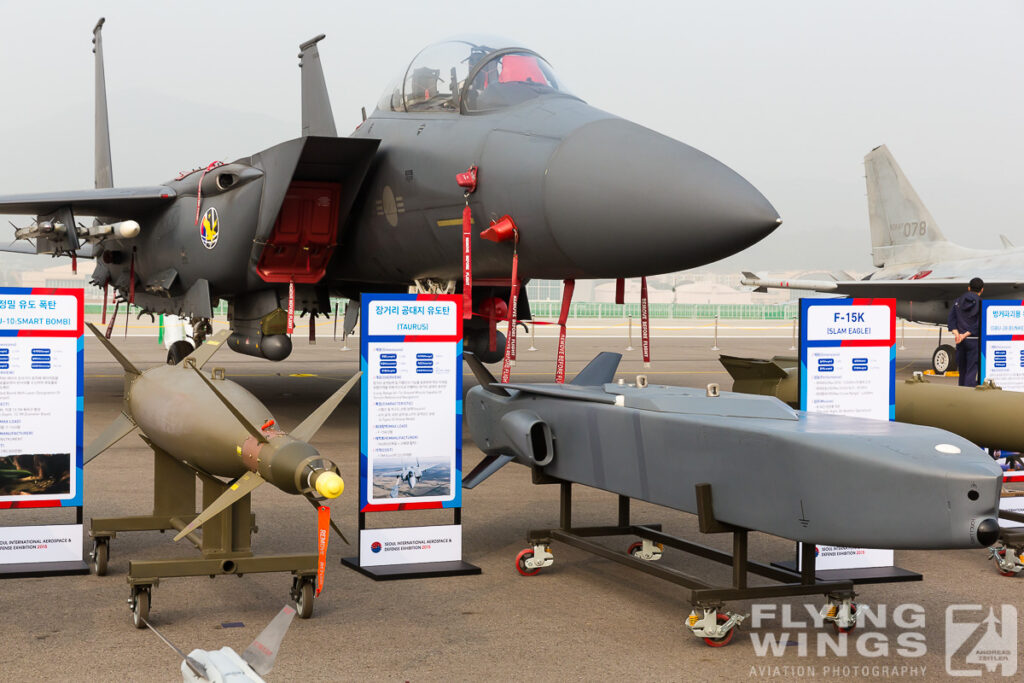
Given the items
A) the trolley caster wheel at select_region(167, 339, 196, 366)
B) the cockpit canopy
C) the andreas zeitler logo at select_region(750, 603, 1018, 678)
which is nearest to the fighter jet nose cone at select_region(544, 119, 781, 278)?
the cockpit canopy

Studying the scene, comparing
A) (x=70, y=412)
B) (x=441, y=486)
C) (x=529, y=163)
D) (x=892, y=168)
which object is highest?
(x=892, y=168)

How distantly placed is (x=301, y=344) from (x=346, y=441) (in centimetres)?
2007

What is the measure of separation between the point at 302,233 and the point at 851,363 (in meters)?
6.37

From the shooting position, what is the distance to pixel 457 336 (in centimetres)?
634

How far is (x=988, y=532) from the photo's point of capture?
4152 mm

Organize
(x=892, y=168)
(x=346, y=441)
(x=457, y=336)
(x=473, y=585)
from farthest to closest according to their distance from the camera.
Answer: (x=892, y=168), (x=346, y=441), (x=457, y=336), (x=473, y=585)

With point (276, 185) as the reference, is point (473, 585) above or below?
below

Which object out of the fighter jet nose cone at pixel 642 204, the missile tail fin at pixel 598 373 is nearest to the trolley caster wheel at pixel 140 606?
the missile tail fin at pixel 598 373

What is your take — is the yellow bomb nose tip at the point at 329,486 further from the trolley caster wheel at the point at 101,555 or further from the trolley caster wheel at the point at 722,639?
the trolley caster wheel at the point at 101,555

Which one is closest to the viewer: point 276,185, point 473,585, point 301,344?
point 473,585

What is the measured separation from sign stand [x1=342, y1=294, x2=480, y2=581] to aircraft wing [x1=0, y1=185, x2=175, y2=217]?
7.31 meters

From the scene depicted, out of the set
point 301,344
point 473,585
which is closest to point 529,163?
point 473,585

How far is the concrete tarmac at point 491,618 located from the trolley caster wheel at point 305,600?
0.19ft

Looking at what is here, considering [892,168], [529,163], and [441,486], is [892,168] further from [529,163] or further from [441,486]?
[441,486]
